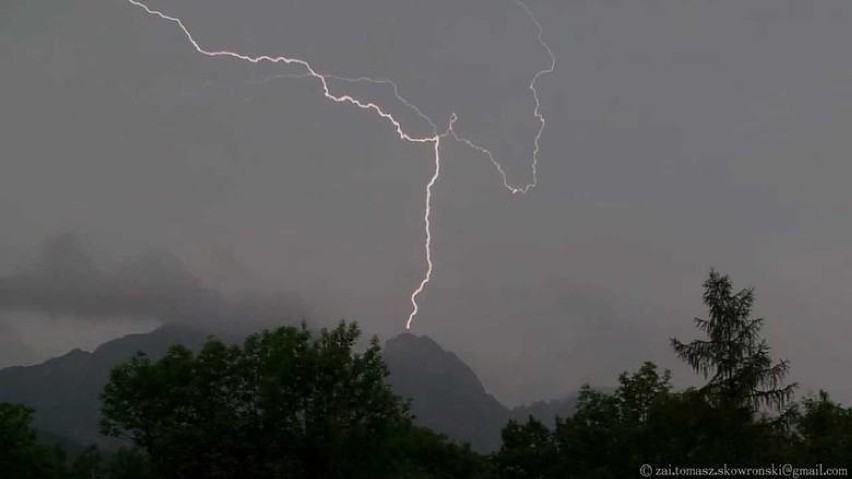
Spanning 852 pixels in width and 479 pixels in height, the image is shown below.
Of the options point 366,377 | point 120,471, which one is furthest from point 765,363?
point 120,471

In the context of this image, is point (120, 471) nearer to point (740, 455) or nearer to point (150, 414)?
point (150, 414)

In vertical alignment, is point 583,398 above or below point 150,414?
above

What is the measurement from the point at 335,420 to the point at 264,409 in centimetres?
235

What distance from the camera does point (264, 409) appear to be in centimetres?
2678

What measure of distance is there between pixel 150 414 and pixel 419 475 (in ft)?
30.8

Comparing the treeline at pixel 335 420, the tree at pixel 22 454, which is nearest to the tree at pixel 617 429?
the treeline at pixel 335 420

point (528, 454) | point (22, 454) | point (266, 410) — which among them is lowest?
point (22, 454)

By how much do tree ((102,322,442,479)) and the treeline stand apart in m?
0.04

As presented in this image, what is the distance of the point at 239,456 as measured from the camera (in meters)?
25.5

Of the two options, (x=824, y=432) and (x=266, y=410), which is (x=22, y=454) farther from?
(x=824, y=432)

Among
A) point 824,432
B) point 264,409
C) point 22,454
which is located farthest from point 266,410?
point 824,432

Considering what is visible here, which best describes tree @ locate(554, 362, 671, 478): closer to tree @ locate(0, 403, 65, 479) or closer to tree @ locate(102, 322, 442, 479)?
tree @ locate(102, 322, 442, 479)

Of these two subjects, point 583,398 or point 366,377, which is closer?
point 366,377

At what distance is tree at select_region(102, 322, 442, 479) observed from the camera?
25.6 meters
